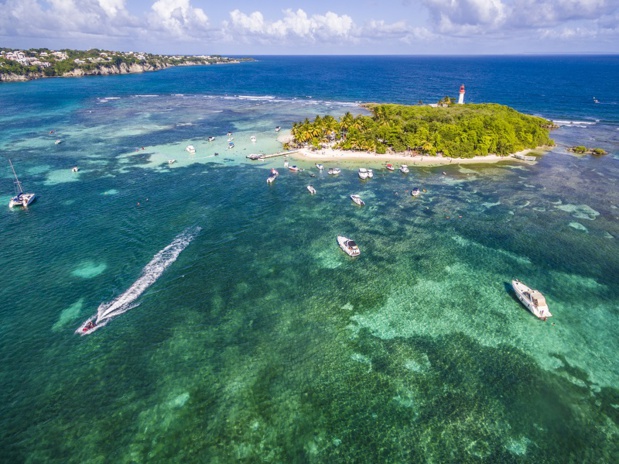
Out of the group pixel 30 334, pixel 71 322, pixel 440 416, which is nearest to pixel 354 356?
pixel 440 416

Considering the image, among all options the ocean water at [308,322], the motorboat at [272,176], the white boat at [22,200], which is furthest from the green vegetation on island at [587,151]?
the white boat at [22,200]

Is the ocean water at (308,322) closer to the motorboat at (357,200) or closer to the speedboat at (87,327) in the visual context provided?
the speedboat at (87,327)

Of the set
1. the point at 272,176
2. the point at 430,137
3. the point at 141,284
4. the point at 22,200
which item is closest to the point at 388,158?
the point at 430,137

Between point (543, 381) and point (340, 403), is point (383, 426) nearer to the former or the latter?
point (340, 403)

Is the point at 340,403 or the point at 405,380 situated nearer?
the point at 340,403

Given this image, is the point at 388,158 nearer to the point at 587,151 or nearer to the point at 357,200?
the point at 357,200

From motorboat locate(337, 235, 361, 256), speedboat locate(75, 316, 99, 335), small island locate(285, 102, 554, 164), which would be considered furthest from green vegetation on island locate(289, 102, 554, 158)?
speedboat locate(75, 316, 99, 335)

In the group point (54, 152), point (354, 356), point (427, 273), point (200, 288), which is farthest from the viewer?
point (54, 152)
